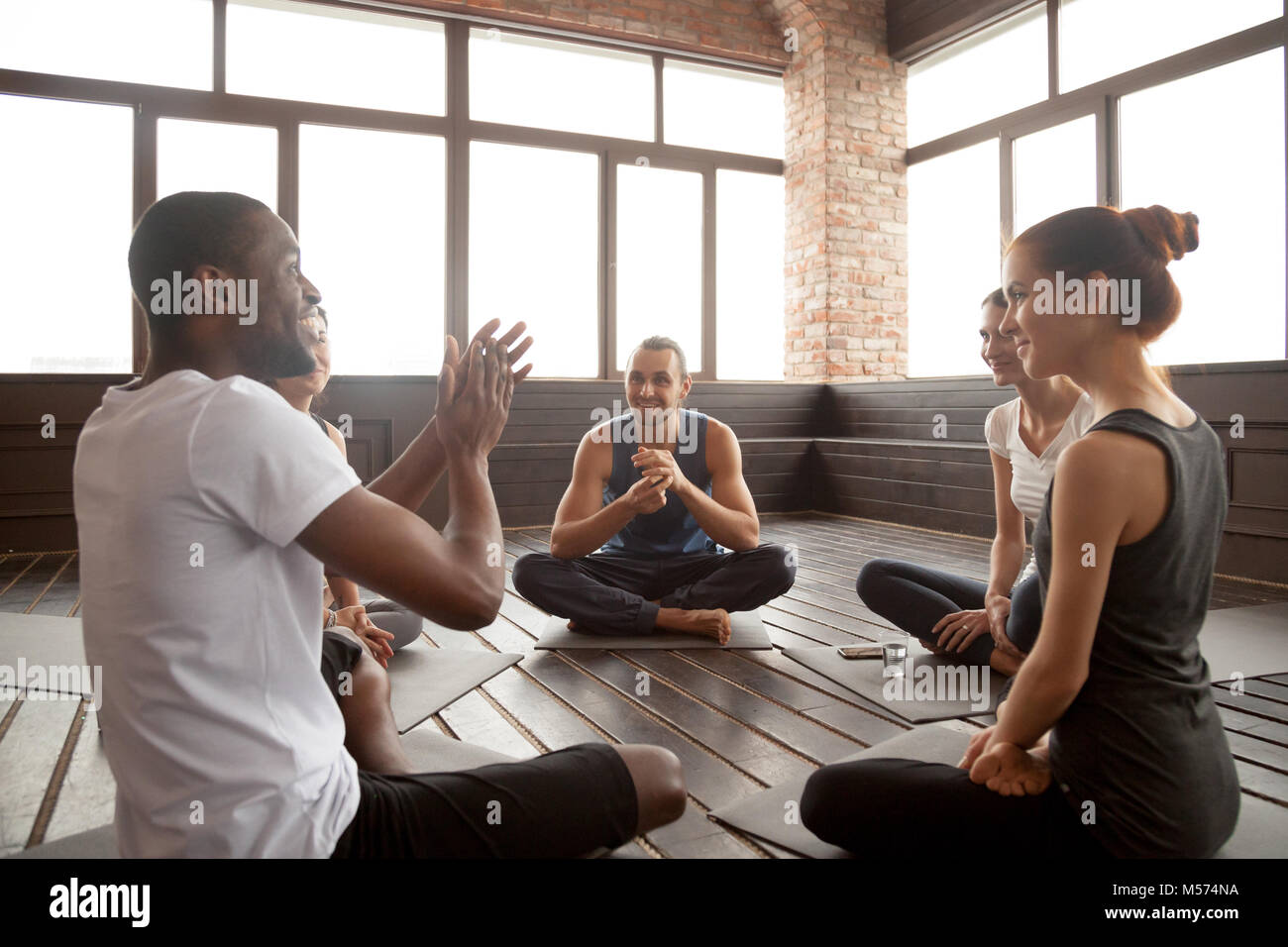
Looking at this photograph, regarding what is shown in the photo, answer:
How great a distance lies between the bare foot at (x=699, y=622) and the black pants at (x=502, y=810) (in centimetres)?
146

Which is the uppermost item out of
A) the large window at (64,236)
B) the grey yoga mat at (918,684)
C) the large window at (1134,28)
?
the large window at (1134,28)

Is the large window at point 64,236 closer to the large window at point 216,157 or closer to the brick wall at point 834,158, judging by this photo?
the large window at point 216,157

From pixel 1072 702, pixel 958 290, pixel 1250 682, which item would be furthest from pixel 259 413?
pixel 958 290

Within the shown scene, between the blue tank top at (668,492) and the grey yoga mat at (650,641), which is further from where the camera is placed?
the blue tank top at (668,492)

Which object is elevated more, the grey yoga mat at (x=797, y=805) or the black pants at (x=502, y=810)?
the black pants at (x=502, y=810)

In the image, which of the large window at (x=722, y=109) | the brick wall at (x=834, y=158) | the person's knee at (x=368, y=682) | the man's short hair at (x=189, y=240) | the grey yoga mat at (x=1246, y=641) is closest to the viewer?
the man's short hair at (x=189, y=240)

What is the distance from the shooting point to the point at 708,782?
1692mm

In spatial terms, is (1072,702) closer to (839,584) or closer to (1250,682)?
(1250,682)

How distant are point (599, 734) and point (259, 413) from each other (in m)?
1.29

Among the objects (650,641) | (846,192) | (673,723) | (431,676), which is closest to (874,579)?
(650,641)

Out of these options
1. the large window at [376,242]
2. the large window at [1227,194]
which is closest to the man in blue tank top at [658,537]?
the large window at [1227,194]

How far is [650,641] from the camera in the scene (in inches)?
106

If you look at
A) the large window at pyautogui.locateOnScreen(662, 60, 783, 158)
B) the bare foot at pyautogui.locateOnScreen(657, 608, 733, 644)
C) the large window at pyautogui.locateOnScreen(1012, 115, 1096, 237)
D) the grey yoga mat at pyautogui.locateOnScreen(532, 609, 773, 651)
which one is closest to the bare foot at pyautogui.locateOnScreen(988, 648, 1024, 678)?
the grey yoga mat at pyautogui.locateOnScreen(532, 609, 773, 651)

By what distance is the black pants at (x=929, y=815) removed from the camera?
113cm
